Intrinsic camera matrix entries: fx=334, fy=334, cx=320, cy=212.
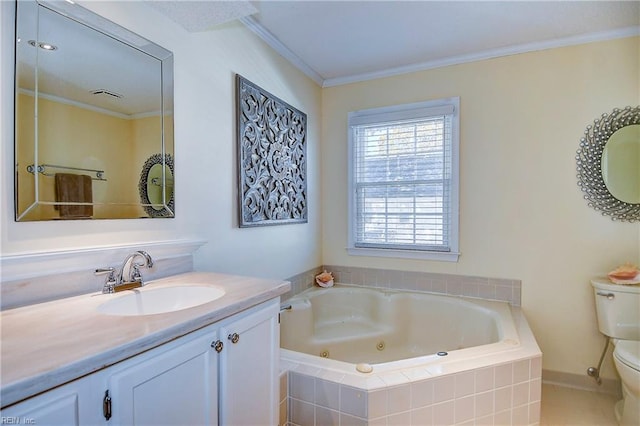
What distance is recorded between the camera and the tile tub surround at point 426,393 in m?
1.50

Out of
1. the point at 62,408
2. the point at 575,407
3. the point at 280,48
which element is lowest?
the point at 575,407

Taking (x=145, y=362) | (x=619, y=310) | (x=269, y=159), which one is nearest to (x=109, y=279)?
(x=145, y=362)

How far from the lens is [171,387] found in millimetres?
951

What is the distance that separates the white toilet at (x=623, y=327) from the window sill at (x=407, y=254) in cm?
96

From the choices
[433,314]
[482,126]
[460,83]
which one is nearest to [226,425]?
[433,314]

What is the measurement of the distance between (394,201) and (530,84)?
1351 millimetres

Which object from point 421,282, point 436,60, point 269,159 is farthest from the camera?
point 421,282

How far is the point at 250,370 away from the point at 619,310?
93.3 inches

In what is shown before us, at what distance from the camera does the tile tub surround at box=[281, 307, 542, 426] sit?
4.91 feet

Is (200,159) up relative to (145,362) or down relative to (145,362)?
up

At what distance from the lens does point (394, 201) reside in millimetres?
2986

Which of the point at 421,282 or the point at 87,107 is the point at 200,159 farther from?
the point at 421,282

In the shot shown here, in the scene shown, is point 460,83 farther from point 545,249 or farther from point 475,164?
point 545,249

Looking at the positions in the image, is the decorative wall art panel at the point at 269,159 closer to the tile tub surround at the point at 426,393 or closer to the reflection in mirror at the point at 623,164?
the tile tub surround at the point at 426,393
